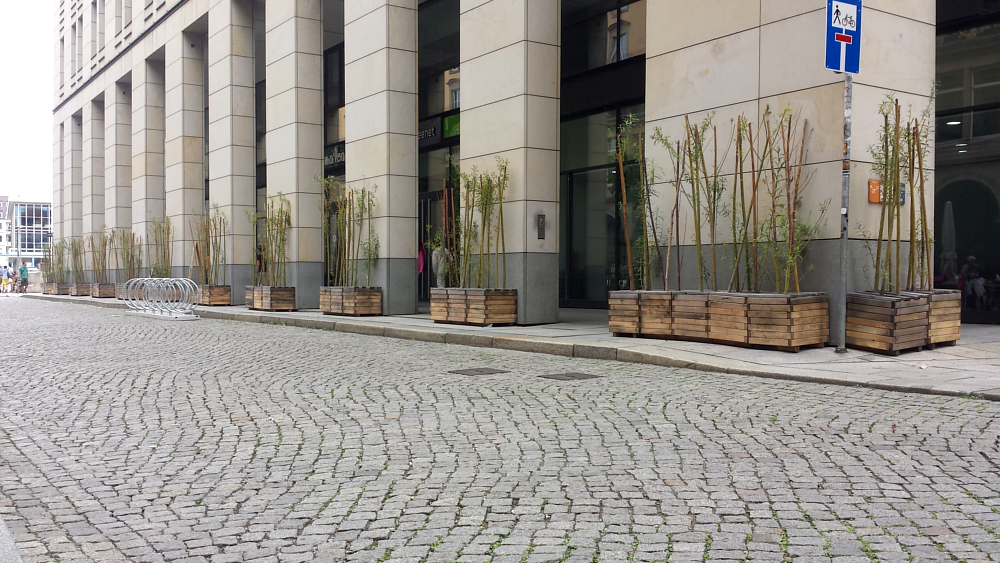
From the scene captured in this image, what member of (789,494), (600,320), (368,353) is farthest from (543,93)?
(789,494)

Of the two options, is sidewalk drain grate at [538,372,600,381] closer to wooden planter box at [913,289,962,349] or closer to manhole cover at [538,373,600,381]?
manhole cover at [538,373,600,381]

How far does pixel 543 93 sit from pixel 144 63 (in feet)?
76.0

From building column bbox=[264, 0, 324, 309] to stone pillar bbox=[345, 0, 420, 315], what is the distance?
129 inches

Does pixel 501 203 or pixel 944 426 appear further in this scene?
pixel 501 203

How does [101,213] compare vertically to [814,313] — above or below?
above

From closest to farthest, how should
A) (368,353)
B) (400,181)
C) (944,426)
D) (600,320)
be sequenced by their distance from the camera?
(944,426)
(368,353)
(600,320)
(400,181)

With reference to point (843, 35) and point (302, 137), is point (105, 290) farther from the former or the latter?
point (843, 35)

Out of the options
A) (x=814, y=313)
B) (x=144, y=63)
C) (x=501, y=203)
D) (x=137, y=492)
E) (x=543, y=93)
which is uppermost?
(x=144, y=63)

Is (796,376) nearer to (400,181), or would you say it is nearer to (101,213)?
(400,181)

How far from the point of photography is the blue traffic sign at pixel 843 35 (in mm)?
9469

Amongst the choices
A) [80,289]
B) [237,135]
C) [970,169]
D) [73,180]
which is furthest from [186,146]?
[970,169]

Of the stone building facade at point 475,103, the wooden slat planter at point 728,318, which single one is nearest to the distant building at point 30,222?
the stone building facade at point 475,103

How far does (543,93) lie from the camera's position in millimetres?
14945

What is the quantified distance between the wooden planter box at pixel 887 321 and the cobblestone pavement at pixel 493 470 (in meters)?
2.10
